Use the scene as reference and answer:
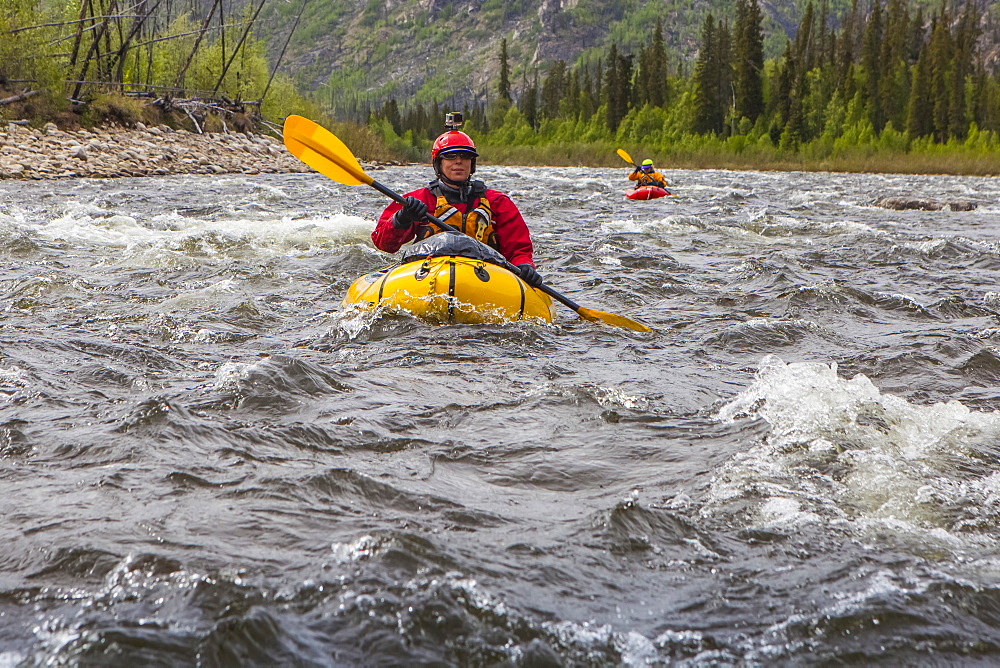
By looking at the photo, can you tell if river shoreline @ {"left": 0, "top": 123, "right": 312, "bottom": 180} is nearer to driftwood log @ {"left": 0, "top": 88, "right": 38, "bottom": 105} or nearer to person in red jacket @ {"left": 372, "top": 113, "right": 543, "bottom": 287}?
driftwood log @ {"left": 0, "top": 88, "right": 38, "bottom": 105}

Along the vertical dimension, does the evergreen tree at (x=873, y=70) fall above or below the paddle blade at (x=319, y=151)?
above

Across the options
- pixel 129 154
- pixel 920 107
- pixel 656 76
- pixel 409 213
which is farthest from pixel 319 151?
pixel 656 76

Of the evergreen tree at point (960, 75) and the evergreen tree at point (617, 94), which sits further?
the evergreen tree at point (617, 94)

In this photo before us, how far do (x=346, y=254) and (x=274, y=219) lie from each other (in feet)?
11.2

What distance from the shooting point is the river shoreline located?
19.3 metres

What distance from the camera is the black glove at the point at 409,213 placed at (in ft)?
20.3

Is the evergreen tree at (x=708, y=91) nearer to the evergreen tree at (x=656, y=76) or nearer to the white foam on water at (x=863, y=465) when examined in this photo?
the evergreen tree at (x=656, y=76)

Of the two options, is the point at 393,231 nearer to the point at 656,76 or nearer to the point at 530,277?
the point at 530,277

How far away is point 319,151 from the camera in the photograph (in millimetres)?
7078

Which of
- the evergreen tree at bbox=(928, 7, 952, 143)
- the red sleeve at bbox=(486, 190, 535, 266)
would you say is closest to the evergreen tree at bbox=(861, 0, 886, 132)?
the evergreen tree at bbox=(928, 7, 952, 143)

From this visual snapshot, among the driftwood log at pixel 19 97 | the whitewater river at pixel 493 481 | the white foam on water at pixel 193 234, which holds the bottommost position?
the whitewater river at pixel 493 481

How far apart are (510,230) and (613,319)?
1.27m

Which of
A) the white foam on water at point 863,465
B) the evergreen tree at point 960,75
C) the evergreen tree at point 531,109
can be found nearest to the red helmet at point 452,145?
the white foam on water at point 863,465

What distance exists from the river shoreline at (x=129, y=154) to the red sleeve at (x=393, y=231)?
13632 millimetres
